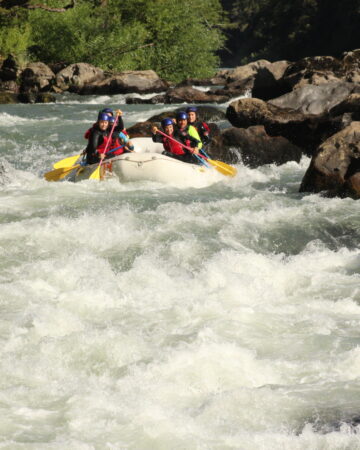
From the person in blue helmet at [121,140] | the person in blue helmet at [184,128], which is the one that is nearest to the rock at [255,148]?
the person in blue helmet at [184,128]

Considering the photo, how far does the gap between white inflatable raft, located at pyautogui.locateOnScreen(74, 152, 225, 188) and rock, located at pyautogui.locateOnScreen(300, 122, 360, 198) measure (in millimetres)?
1734

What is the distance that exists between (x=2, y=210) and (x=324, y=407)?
17.4 ft

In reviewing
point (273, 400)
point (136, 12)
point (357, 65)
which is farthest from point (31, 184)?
point (136, 12)

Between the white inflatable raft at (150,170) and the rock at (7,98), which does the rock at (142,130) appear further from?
the rock at (7,98)

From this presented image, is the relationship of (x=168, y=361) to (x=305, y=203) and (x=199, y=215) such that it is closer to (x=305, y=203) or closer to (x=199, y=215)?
(x=199, y=215)

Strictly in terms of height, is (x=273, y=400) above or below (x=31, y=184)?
above

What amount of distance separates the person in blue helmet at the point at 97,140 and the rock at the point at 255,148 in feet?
7.12

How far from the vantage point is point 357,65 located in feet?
56.1

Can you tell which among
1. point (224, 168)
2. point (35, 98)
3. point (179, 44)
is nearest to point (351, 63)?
point (224, 168)

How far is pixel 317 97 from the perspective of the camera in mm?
13594

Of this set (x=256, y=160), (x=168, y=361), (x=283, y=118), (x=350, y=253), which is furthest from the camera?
(x=283, y=118)

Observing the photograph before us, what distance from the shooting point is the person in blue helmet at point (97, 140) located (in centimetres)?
1053

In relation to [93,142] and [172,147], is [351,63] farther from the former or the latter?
[93,142]

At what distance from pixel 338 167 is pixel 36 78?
17788 mm
